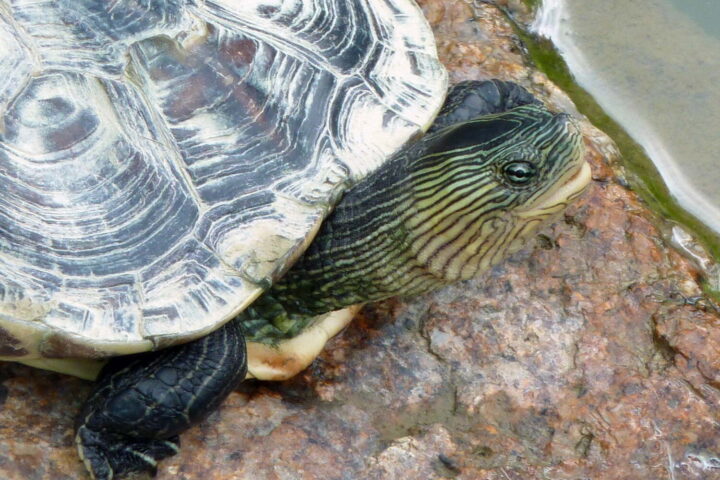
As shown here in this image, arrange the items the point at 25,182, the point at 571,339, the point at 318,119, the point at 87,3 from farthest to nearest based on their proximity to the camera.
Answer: the point at 571,339
the point at 318,119
the point at 87,3
the point at 25,182

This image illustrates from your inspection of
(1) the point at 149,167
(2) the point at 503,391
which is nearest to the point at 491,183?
(2) the point at 503,391

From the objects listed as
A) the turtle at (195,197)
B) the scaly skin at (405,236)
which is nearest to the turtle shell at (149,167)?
the turtle at (195,197)

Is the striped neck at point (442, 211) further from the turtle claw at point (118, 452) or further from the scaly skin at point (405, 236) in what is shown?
the turtle claw at point (118, 452)

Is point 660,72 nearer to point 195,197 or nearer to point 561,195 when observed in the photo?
point 561,195

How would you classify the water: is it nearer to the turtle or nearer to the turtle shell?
the turtle

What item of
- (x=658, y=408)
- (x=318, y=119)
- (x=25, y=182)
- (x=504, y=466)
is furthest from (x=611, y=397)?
(x=25, y=182)

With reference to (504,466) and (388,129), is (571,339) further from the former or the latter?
(388,129)
